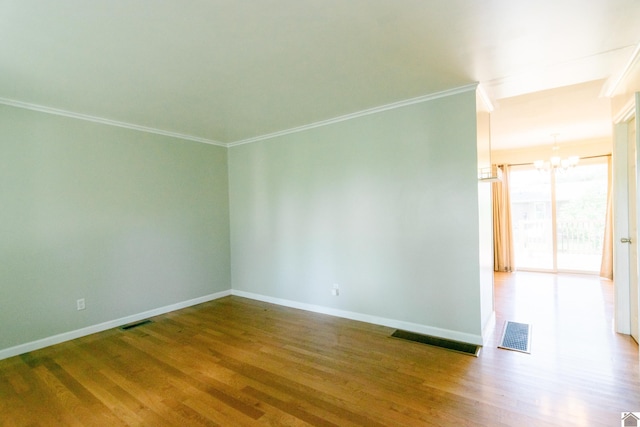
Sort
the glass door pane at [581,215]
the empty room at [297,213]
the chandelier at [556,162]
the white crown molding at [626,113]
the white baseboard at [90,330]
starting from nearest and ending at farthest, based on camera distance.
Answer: the empty room at [297,213]
the white crown molding at [626,113]
the white baseboard at [90,330]
the chandelier at [556,162]
the glass door pane at [581,215]

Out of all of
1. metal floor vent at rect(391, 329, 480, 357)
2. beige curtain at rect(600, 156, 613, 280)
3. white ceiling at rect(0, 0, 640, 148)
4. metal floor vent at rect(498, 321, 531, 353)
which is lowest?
metal floor vent at rect(498, 321, 531, 353)

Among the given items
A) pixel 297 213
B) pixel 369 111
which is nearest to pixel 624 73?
pixel 369 111

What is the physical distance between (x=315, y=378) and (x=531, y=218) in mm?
6495

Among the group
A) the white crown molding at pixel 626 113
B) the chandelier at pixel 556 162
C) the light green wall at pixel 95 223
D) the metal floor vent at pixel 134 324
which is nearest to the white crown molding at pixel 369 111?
the light green wall at pixel 95 223

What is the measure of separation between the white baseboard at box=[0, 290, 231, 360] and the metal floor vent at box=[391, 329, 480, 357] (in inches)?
122

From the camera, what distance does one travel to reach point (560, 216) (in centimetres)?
637

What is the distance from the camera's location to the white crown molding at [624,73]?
244cm

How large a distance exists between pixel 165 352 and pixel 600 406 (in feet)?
12.0

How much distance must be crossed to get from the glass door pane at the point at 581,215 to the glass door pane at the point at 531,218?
0.63 feet

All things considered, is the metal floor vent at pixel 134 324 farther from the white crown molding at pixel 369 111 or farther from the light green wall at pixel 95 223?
the white crown molding at pixel 369 111

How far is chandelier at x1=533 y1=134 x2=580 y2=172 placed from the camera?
539 cm

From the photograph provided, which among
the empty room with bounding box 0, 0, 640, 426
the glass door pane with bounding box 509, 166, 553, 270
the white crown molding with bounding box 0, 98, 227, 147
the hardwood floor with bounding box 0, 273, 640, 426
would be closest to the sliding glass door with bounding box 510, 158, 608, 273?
the glass door pane with bounding box 509, 166, 553, 270

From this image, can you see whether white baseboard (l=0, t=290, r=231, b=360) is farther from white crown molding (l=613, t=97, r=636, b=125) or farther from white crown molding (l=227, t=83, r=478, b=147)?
white crown molding (l=613, t=97, r=636, b=125)

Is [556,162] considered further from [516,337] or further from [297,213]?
[297,213]
